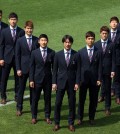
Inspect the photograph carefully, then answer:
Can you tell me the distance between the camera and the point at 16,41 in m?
12.6

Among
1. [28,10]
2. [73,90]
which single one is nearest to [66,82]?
[73,90]

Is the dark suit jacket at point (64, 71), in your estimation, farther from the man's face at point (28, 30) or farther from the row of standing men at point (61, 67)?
the man's face at point (28, 30)

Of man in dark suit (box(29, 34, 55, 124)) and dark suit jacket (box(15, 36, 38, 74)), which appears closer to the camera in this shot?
man in dark suit (box(29, 34, 55, 124))

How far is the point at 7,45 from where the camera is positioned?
1267 centimetres

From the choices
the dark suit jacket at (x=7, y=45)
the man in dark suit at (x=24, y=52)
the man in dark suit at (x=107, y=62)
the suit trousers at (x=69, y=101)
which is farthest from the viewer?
the dark suit jacket at (x=7, y=45)

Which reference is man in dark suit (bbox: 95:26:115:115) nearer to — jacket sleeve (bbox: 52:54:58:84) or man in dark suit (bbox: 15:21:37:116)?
jacket sleeve (bbox: 52:54:58:84)

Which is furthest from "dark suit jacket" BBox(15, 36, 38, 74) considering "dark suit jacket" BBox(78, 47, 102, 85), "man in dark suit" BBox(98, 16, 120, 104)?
"man in dark suit" BBox(98, 16, 120, 104)

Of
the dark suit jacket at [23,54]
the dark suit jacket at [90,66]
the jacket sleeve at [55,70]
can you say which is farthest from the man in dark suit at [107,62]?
the dark suit jacket at [23,54]

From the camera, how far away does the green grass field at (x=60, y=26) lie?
37.1ft

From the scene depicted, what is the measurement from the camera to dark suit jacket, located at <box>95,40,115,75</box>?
469 inches

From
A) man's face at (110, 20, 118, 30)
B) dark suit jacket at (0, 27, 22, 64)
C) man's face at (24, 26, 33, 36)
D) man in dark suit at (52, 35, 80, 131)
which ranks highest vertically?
man's face at (110, 20, 118, 30)

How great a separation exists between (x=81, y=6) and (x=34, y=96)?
1481 cm

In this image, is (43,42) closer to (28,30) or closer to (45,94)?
(28,30)

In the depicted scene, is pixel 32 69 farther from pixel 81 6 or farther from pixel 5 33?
pixel 81 6
